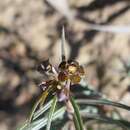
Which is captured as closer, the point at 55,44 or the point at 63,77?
the point at 63,77

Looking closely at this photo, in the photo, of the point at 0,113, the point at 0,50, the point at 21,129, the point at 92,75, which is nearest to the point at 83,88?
the point at 21,129

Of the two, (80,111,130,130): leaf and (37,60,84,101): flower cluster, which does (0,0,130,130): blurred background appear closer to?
(80,111,130,130): leaf

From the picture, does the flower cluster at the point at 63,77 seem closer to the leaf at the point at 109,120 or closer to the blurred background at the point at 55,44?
the leaf at the point at 109,120

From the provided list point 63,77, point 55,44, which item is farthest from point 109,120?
point 55,44

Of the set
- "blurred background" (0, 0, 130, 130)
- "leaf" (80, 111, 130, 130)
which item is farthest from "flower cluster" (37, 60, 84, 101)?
"blurred background" (0, 0, 130, 130)

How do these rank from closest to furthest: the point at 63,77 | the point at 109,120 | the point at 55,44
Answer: the point at 63,77 → the point at 109,120 → the point at 55,44

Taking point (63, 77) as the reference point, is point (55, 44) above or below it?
above

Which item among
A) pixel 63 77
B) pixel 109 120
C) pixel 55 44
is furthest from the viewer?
pixel 55 44

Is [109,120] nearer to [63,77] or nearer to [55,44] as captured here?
[63,77]
